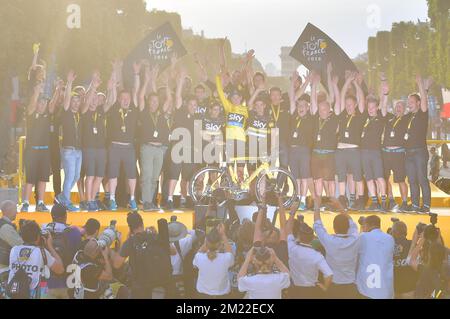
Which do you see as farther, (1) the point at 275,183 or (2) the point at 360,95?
(2) the point at 360,95

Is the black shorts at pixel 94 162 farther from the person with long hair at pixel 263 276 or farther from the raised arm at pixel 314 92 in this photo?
the person with long hair at pixel 263 276

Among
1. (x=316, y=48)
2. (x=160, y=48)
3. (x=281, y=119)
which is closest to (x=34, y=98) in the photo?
(x=160, y=48)

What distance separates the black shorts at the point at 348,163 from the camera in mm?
10891

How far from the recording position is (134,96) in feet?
35.3

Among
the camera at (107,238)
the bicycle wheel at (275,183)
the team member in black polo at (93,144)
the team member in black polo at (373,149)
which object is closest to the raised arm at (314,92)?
the team member in black polo at (373,149)

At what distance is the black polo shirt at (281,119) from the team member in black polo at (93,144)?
265 cm

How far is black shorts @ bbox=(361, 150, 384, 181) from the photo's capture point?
1081cm

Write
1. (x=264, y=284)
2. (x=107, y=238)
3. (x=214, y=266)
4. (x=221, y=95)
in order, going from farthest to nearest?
(x=221, y=95) → (x=107, y=238) → (x=214, y=266) → (x=264, y=284)

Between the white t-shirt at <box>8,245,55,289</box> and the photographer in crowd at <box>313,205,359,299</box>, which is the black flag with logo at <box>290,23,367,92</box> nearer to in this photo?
the photographer in crowd at <box>313,205,359,299</box>

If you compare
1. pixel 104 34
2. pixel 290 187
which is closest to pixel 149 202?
pixel 290 187

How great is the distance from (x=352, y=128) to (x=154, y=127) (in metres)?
3.11

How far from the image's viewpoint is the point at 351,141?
10914 mm

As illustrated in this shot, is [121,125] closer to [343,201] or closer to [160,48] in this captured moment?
[160,48]
